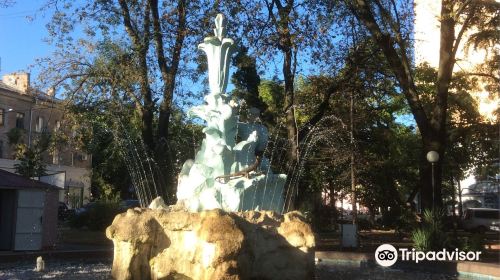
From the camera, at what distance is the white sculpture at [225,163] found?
11.2m

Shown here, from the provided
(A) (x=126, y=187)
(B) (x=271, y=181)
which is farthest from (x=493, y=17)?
(A) (x=126, y=187)

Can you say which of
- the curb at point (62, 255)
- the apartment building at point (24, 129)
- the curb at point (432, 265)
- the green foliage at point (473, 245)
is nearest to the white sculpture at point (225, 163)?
the curb at point (432, 265)

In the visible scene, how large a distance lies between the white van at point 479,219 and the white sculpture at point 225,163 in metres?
26.8

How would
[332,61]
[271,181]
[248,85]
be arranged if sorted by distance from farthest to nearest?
1. [248,85]
2. [332,61]
3. [271,181]

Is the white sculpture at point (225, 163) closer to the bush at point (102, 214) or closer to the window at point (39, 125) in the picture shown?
the bush at point (102, 214)

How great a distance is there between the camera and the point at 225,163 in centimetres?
1162

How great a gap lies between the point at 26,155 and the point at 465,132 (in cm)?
1781

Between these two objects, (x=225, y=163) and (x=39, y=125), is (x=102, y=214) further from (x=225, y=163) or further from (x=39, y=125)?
(x=39, y=125)

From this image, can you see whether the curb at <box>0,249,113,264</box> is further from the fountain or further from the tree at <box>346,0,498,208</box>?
the tree at <box>346,0,498,208</box>

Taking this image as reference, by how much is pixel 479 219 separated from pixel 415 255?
81.2ft

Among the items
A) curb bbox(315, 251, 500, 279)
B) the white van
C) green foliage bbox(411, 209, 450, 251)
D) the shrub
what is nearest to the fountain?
curb bbox(315, 251, 500, 279)

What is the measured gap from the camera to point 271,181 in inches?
464

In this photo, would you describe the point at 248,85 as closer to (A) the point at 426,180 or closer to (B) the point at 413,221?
(B) the point at 413,221

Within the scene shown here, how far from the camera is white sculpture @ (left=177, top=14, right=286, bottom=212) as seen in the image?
11156 millimetres
